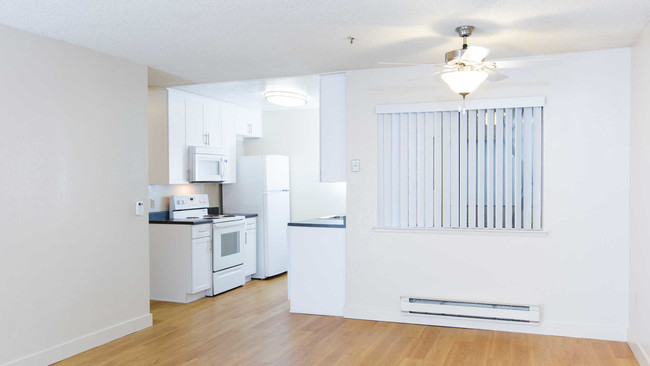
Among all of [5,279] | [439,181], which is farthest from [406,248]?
[5,279]

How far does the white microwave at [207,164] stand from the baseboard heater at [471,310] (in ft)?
9.09

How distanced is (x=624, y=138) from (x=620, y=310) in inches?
52.4

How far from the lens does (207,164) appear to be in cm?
593

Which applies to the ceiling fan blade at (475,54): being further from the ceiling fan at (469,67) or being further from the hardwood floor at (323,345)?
the hardwood floor at (323,345)

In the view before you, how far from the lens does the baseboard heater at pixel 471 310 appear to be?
13.2 feet

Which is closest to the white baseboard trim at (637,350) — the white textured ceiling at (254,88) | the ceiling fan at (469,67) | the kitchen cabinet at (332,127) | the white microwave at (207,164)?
the ceiling fan at (469,67)

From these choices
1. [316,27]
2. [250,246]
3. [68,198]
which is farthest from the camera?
[250,246]

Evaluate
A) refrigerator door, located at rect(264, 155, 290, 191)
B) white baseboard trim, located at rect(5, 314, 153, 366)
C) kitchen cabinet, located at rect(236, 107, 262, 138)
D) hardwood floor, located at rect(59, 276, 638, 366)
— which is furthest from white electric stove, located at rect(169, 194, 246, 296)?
white baseboard trim, located at rect(5, 314, 153, 366)

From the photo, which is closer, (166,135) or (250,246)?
(166,135)

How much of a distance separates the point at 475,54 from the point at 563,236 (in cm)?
184

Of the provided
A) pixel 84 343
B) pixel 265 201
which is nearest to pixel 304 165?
pixel 265 201

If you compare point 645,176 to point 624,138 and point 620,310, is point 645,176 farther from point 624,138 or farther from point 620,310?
point 620,310

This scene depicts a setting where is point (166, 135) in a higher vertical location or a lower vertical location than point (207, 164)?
higher

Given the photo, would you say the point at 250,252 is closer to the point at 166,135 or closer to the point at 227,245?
the point at 227,245
